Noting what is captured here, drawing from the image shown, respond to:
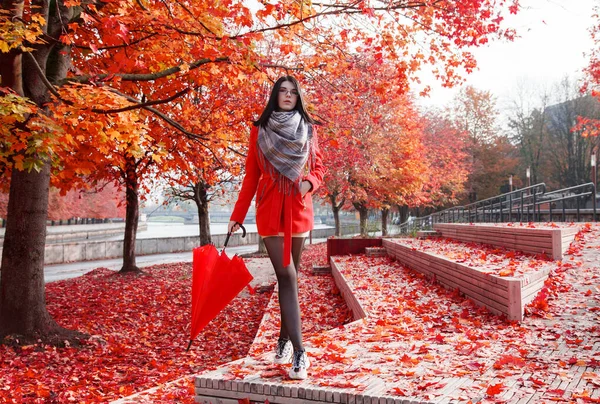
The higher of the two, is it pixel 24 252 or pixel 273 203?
pixel 273 203

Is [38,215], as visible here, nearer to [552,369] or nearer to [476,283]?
[476,283]

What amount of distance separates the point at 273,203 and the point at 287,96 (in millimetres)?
787

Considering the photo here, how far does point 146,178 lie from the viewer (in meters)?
17.2

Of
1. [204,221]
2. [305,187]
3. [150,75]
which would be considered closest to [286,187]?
[305,187]

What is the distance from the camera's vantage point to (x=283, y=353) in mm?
3875

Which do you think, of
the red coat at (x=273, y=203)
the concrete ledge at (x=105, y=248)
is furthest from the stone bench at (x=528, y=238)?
the concrete ledge at (x=105, y=248)

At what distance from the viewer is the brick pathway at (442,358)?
3205 mm

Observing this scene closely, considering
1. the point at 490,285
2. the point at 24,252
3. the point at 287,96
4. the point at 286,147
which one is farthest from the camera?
the point at 24,252

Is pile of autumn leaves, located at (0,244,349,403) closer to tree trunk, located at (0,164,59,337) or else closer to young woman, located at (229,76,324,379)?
tree trunk, located at (0,164,59,337)

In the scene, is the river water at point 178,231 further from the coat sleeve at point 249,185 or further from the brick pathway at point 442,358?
the coat sleeve at point 249,185

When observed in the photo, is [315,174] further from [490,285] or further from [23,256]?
[23,256]

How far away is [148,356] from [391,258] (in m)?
6.32

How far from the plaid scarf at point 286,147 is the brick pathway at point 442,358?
1.34 meters

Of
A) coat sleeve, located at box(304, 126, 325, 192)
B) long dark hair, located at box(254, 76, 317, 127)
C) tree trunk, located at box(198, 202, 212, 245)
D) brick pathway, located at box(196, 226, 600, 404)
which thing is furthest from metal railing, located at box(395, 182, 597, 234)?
long dark hair, located at box(254, 76, 317, 127)
